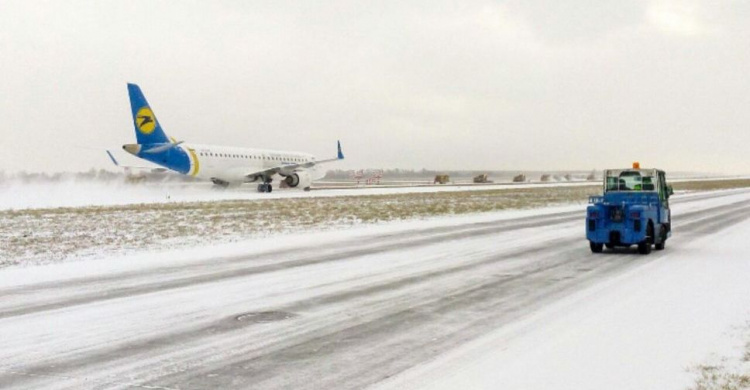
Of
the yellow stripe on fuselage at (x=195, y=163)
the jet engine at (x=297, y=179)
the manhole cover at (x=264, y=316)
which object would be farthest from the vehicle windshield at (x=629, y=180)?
the jet engine at (x=297, y=179)

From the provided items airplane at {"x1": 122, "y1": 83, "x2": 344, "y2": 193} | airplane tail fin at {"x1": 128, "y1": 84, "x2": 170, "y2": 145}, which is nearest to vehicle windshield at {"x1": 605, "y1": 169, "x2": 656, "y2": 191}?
airplane at {"x1": 122, "y1": 83, "x2": 344, "y2": 193}

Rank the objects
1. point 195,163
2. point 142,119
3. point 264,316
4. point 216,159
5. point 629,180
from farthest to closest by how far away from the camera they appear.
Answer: point 216,159 → point 195,163 → point 142,119 → point 629,180 → point 264,316

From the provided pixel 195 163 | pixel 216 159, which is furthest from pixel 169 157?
pixel 216 159

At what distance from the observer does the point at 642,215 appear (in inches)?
639

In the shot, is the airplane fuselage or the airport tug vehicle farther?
the airplane fuselage

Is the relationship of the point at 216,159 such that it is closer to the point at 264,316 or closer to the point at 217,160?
the point at 217,160

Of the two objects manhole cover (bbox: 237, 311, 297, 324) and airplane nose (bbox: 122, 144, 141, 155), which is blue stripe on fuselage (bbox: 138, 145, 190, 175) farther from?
manhole cover (bbox: 237, 311, 297, 324)

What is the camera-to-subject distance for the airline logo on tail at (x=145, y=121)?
47.7m

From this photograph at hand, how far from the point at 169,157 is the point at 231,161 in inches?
251

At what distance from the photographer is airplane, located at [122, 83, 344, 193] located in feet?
157

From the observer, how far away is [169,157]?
47875mm

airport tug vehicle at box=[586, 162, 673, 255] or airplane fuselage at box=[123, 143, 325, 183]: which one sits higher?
airplane fuselage at box=[123, 143, 325, 183]

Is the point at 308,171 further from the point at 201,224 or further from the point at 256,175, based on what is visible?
the point at 201,224

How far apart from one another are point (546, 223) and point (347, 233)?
31.0 feet
